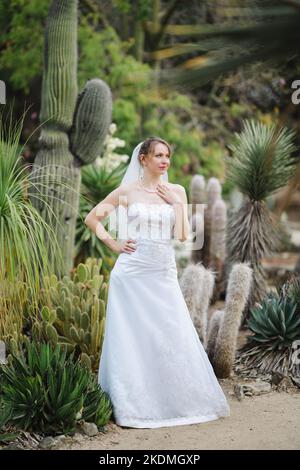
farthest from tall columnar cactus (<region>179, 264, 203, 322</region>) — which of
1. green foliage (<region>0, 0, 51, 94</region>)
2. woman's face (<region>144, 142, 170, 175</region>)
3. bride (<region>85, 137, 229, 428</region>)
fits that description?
green foliage (<region>0, 0, 51, 94</region>)

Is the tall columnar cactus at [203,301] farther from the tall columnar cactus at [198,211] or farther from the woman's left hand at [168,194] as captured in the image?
the tall columnar cactus at [198,211]

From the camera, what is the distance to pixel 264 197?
8016mm

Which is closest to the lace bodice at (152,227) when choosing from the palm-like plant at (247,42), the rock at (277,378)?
the rock at (277,378)

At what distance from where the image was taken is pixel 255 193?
797 cm

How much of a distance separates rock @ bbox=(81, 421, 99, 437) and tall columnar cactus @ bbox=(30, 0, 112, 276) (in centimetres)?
263

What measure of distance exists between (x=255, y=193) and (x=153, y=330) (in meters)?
3.47

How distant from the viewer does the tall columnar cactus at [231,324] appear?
20.2 feet

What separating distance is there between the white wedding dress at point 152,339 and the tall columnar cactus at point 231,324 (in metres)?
1.21

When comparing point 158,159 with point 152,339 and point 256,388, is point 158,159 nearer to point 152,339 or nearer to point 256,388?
point 152,339

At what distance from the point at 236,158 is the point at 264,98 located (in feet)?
18.5

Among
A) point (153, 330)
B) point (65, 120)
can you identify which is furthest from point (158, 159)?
point (65, 120)

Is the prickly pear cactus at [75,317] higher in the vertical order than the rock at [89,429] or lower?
higher

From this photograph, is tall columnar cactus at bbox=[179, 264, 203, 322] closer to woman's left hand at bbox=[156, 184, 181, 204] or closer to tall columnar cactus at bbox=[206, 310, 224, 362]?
tall columnar cactus at bbox=[206, 310, 224, 362]

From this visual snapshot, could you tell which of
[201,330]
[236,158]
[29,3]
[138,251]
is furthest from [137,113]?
[138,251]
